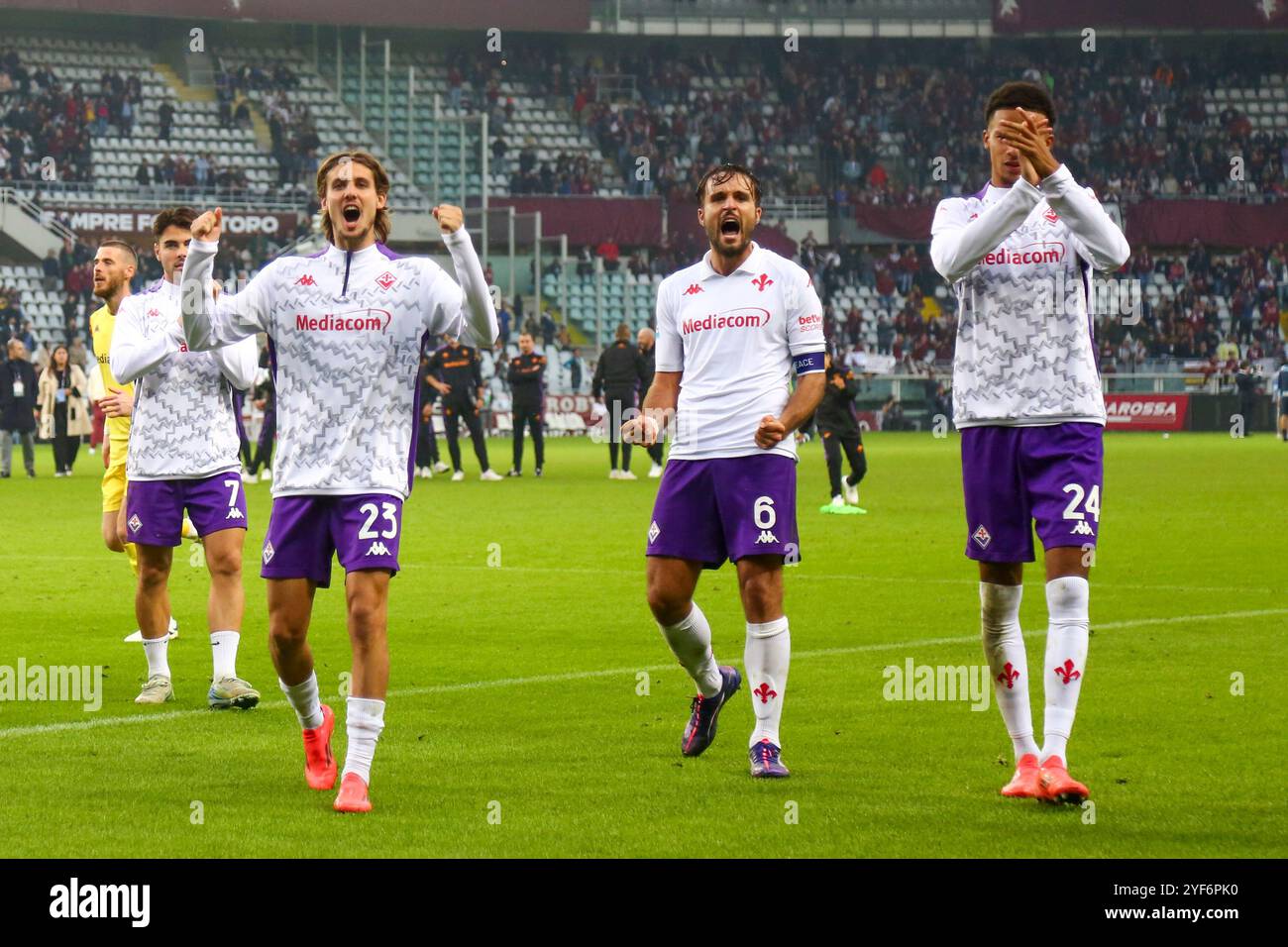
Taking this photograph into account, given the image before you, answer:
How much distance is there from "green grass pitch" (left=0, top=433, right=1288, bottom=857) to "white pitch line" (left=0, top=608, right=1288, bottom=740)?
3 cm

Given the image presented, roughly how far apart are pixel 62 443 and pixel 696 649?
23923 mm

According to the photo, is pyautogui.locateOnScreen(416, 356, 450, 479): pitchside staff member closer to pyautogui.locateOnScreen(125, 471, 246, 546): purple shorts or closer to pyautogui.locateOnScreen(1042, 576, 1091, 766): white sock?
pyautogui.locateOnScreen(125, 471, 246, 546): purple shorts

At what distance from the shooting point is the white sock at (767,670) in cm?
723

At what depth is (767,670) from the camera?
24.0 feet

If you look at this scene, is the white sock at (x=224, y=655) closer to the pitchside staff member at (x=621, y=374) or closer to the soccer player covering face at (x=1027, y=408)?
the soccer player covering face at (x=1027, y=408)

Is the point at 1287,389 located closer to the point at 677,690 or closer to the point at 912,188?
the point at 912,188

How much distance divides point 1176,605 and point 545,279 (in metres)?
41.7

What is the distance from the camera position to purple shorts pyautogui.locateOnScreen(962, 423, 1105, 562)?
6.68 m

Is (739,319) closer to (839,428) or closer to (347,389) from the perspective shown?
(347,389)

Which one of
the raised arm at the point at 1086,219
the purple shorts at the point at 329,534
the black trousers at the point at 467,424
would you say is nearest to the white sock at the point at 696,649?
the purple shorts at the point at 329,534

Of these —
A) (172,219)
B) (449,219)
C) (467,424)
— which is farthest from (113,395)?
(467,424)

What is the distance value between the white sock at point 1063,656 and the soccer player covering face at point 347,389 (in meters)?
2.17

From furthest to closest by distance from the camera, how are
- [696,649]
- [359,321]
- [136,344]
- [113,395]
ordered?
[113,395] < [136,344] < [696,649] < [359,321]
